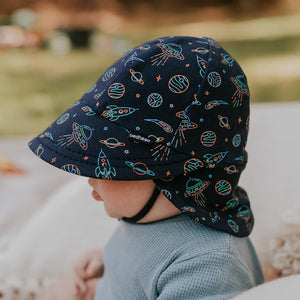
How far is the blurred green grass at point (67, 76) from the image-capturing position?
3615 millimetres

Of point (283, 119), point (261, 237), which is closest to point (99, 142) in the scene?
point (261, 237)

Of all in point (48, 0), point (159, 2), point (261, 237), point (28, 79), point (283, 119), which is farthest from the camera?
point (159, 2)

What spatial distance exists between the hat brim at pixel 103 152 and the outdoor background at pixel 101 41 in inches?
96.8

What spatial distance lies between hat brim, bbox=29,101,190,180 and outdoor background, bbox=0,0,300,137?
2.46 metres

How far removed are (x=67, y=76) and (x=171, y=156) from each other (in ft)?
12.9

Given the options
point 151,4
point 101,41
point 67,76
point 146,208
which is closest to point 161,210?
point 146,208

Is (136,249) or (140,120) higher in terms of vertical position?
(140,120)

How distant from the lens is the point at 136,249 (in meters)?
0.91

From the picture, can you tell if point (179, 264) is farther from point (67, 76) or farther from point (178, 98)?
point (67, 76)

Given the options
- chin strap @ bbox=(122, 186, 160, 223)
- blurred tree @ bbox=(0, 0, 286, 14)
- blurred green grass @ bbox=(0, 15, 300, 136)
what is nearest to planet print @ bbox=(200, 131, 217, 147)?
chin strap @ bbox=(122, 186, 160, 223)

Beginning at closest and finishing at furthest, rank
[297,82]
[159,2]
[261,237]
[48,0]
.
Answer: [261,237] < [297,82] < [48,0] < [159,2]

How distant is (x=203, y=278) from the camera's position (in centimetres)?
78

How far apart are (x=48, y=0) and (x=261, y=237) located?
607cm

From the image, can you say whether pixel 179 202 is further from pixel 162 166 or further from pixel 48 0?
pixel 48 0
